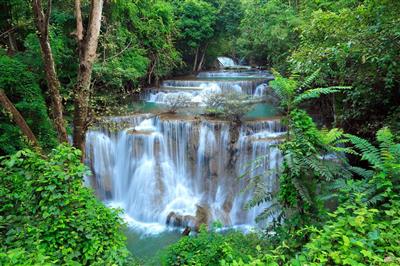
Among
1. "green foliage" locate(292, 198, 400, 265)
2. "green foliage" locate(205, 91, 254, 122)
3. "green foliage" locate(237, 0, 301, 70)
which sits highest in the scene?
"green foliage" locate(237, 0, 301, 70)

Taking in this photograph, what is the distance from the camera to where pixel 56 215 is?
329 centimetres

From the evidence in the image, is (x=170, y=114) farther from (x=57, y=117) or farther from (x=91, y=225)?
(x=91, y=225)

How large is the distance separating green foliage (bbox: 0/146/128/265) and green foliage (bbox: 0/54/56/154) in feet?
12.9

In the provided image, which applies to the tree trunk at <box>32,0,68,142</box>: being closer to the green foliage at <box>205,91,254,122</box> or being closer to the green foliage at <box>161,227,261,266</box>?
the green foliage at <box>161,227,261,266</box>

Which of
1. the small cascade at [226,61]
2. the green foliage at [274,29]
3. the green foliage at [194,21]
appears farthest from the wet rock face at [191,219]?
the small cascade at [226,61]

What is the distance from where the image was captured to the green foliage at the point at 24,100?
22.7 ft

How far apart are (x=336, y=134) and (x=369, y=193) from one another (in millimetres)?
893

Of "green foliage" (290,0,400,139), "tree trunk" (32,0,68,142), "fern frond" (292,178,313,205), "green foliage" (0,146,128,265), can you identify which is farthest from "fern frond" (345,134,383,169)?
"tree trunk" (32,0,68,142)

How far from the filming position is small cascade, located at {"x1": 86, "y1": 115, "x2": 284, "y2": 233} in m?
9.93

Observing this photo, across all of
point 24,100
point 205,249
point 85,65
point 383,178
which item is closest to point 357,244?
point 383,178

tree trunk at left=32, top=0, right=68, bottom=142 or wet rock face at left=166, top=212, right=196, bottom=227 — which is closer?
tree trunk at left=32, top=0, right=68, bottom=142

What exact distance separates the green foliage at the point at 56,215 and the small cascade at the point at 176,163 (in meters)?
6.36

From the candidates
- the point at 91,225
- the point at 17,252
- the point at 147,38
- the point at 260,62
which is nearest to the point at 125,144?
the point at 147,38

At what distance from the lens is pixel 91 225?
11.0ft
